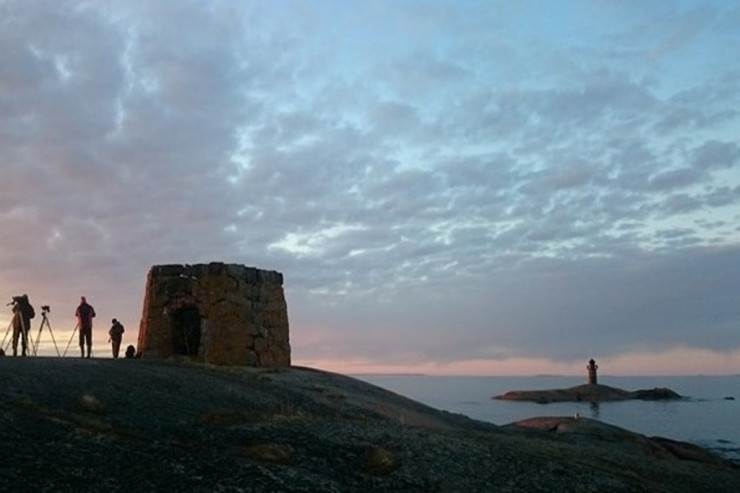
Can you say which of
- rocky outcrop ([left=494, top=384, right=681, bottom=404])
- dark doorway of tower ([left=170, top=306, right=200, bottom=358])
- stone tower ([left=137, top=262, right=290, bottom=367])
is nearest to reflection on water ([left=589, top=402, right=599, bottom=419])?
rocky outcrop ([left=494, top=384, right=681, bottom=404])

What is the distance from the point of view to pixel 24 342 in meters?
29.3

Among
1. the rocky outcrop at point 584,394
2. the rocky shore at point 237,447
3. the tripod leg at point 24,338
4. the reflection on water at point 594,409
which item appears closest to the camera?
the rocky shore at point 237,447

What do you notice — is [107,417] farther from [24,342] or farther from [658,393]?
[658,393]

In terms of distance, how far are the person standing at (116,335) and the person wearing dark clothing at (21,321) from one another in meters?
5.18

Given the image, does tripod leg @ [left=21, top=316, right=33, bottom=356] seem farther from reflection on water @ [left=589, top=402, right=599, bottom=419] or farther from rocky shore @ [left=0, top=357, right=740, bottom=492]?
reflection on water @ [left=589, top=402, right=599, bottom=419]

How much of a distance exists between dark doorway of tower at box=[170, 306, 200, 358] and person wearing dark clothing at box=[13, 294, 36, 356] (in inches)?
223

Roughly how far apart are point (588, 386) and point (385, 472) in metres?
91.1

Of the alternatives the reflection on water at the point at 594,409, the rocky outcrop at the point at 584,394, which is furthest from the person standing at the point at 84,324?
the rocky outcrop at the point at 584,394

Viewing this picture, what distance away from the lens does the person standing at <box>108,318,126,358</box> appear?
1356 inches

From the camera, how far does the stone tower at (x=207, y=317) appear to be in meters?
32.6

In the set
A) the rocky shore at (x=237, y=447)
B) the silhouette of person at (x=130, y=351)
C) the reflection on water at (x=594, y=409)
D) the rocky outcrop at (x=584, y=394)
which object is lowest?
the reflection on water at (x=594, y=409)

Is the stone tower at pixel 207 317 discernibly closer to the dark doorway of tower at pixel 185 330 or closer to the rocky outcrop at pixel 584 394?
the dark doorway of tower at pixel 185 330

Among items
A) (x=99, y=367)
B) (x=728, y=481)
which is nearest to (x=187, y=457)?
(x=99, y=367)

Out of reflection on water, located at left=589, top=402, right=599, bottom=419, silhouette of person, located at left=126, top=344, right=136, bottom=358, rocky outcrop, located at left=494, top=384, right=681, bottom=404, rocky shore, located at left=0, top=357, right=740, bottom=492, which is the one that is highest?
silhouette of person, located at left=126, top=344, right=136, bottom=358
